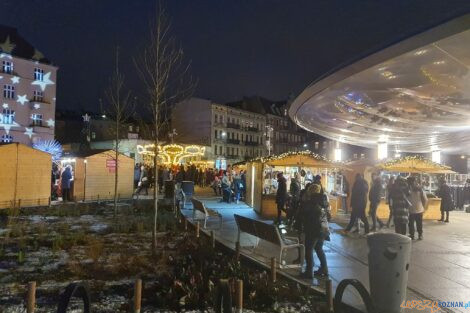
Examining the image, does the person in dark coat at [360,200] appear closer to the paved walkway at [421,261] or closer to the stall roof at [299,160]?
the paved walkway at [421,261]

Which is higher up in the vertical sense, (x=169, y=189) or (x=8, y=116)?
(x=8, y=116)

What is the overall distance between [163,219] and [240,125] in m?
73.6

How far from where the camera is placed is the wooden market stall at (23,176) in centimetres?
2062

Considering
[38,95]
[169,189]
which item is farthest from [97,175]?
[38,95]

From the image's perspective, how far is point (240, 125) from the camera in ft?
290

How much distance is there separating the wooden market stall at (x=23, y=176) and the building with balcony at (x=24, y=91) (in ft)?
99.1

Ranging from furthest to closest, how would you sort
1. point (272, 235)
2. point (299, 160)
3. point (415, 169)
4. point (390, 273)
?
1. point (415, 169)
2. point (299, 160)
3. point (272, 235)
4. point (390, 273)

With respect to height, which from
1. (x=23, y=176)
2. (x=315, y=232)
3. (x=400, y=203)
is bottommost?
(x=315, y=232)

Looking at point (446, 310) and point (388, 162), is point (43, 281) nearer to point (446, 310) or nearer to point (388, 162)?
point (446, 310)

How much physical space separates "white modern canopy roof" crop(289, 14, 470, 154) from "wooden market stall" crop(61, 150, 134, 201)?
500 inches

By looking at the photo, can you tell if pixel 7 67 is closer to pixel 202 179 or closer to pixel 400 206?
pixel 202 179

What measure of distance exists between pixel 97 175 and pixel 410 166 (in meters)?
16.4

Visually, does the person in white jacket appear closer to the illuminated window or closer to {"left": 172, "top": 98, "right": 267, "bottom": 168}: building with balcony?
the illuminated window

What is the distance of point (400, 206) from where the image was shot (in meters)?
11.7
